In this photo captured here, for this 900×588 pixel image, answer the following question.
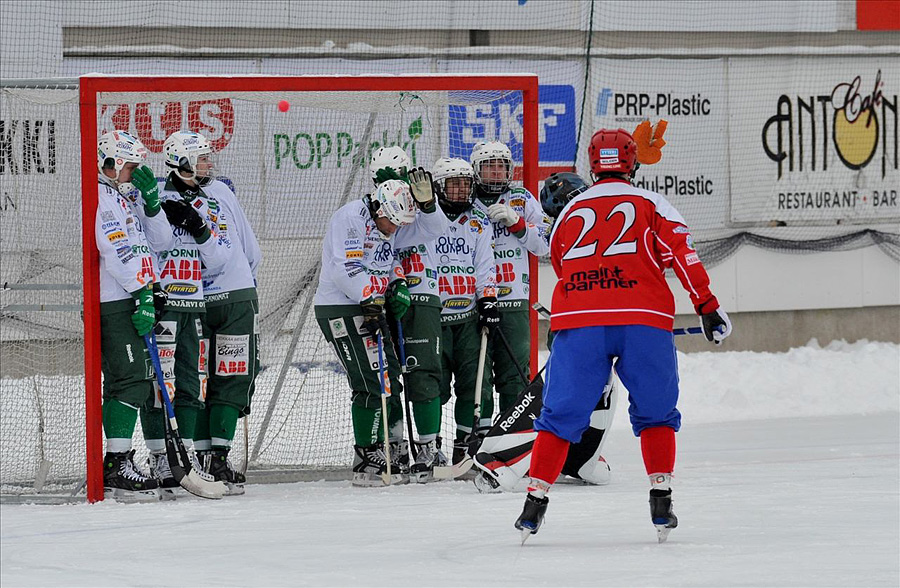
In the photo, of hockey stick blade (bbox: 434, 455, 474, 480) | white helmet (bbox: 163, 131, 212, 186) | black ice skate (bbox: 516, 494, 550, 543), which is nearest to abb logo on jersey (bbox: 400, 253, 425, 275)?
hockey stick blade (bbox: 434, 455, 474, 480)

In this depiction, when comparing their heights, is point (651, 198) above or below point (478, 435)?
Result: above

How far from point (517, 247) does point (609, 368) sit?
6.39 feet

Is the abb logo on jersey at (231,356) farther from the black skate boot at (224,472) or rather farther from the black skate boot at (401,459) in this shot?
the black skate boot at (401,459)

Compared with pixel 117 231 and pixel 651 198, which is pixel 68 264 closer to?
pixel 117 231

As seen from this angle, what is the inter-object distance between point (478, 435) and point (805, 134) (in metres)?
5.51

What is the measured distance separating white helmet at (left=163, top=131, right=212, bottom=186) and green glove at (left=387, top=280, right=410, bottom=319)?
94 centimetres

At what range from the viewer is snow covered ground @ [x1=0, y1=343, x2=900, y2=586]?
153 inches

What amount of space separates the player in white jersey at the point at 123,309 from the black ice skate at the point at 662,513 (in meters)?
2.13

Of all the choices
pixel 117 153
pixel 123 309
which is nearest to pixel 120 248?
pixel 123 309

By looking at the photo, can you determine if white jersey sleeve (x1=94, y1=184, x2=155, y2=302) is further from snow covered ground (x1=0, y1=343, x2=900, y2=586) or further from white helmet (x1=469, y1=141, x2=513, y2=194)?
white helmet (x1=469, y1=141, x2=513, y2=194)

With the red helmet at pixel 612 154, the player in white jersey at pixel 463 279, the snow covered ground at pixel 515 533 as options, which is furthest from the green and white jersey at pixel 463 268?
the red helmet at pixel 612 154

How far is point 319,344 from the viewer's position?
6.41 m

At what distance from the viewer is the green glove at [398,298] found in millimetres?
5719

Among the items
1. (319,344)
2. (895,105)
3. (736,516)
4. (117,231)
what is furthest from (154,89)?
(895,105)
